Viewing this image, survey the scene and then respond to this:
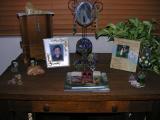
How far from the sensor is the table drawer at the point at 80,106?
1.32 meters

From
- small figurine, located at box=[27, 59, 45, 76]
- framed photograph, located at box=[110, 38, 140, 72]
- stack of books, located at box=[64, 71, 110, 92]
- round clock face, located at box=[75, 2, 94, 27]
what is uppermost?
round clock face, located at box=[75, 2, 94, 27]

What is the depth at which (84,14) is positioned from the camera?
66.3 inches

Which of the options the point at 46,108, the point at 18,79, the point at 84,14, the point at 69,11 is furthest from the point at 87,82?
the point at 69,11

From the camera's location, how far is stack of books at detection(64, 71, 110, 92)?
1.31 meters

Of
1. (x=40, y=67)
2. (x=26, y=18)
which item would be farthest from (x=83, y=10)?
(x=40, y=67)

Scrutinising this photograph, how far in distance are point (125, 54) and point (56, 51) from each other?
45cm

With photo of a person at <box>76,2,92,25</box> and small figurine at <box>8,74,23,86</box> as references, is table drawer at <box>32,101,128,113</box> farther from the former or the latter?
photo of a person at <box>76,2,92,25</box>

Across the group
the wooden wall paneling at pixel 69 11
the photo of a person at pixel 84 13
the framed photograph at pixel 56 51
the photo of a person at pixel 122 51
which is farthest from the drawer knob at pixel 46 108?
the wooden wall paneling at pixel 69 11

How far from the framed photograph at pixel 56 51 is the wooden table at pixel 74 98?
212 millimetres

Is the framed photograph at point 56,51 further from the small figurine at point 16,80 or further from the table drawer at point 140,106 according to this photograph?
the table drawer at point 140,106

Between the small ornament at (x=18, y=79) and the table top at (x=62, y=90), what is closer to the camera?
the table top at (x=62, y=90)

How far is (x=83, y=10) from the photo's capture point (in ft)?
5.50

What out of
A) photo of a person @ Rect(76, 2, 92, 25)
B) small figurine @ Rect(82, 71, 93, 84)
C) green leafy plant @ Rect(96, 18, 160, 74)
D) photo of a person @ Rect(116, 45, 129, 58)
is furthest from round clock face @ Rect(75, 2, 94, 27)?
small figurine @ Rect(82, 71, 93, 84)

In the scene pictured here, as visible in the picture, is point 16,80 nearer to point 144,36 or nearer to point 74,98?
point 74,98
